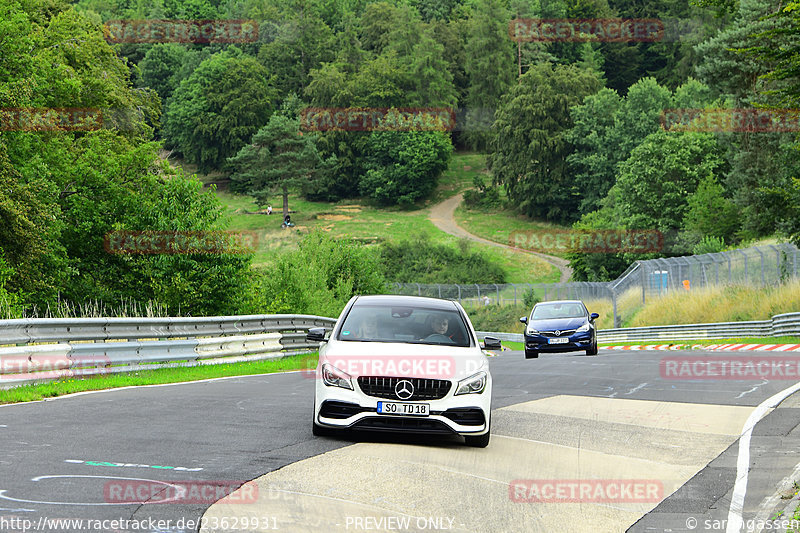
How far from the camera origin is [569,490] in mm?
7898

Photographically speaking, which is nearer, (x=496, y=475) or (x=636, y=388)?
(x=496, y=475)

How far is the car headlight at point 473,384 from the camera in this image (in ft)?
31.0

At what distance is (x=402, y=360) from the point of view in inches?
378

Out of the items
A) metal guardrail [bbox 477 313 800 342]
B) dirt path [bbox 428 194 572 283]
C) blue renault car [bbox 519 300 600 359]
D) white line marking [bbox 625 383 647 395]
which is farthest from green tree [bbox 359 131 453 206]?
white line marking [bbox 625 383 647 395]

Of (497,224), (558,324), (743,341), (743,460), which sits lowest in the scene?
(497,224)

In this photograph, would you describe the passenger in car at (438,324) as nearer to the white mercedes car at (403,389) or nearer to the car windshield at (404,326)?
the car windshield at (404,326)

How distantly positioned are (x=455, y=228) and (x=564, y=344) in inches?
3403

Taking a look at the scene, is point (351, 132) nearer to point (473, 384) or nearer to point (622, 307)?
point (622, 307)

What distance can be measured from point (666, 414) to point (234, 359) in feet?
35.2

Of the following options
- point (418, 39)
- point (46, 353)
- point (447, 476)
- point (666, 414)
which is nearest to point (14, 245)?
point (46, 353)

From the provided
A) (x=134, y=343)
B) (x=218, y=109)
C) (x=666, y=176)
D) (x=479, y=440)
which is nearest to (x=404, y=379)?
(x=479, y=440)

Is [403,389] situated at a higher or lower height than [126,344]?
higher

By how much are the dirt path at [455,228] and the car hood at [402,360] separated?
80586 mm

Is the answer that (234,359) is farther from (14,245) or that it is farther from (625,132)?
(625,132)
